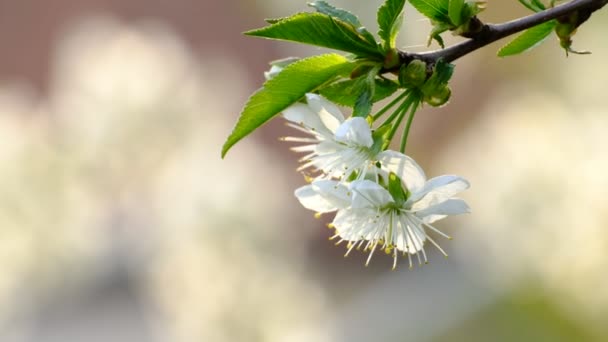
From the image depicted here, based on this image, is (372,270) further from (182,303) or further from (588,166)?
(588,166)

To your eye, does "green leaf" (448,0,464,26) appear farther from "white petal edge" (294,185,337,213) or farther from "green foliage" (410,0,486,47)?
"white petal edge" (294,185,337,213)

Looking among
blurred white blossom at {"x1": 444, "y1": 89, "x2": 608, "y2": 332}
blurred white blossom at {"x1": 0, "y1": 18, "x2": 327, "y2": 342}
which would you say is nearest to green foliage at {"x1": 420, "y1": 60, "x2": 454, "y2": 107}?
blurred white blossom at {"x1": 444, "y1": 89, "x2": 608, "y2": 332}

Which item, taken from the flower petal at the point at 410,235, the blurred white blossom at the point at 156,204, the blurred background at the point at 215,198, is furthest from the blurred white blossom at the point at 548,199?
the flower petal at the point at 410,235

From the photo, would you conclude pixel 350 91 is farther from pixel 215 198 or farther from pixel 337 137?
pixel 215 198

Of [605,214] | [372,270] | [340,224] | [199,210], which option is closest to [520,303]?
[605,214]

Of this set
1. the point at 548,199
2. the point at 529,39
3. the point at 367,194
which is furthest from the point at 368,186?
the point at 548,199
